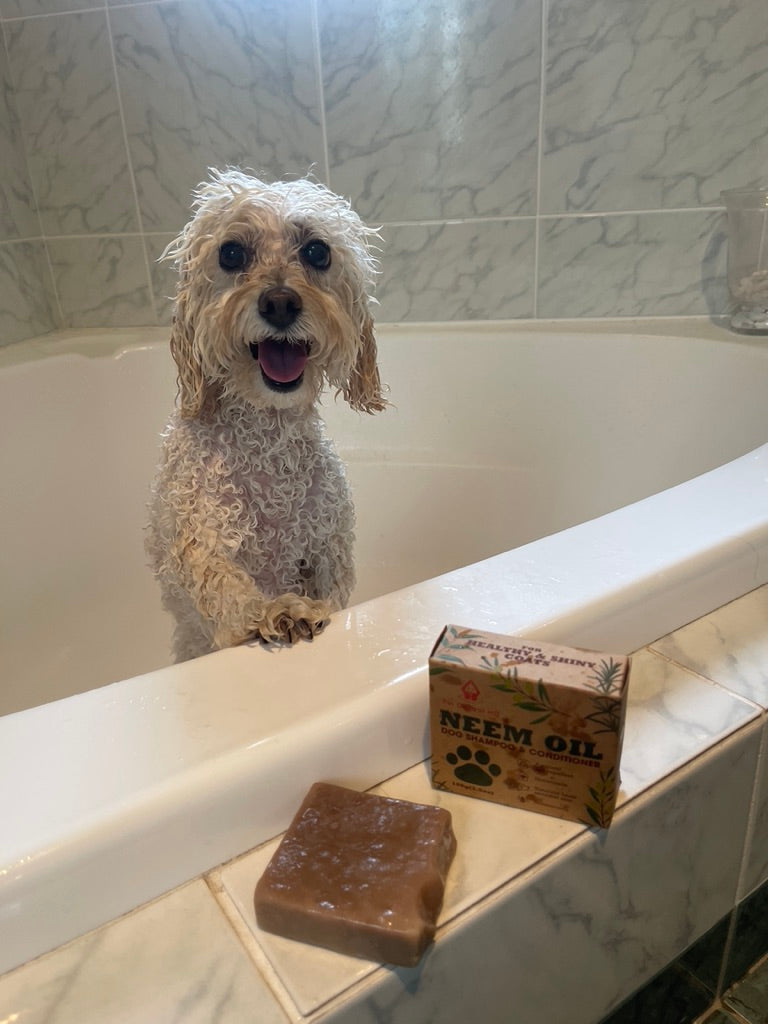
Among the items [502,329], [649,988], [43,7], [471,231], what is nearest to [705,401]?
[502,329]

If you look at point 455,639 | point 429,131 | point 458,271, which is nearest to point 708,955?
point 455,639

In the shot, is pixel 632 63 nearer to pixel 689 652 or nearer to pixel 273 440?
pixel 273 440

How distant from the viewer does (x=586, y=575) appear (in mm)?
696

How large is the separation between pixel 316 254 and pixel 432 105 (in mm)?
747

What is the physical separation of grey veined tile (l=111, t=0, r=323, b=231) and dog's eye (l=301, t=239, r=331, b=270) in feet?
2.43

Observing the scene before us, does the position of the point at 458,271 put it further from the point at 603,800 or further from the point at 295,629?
the point at 603,800

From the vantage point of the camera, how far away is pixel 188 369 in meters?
0.83

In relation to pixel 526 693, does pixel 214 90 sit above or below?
above

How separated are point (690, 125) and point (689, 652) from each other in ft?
3.40

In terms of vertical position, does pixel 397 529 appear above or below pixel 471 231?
below

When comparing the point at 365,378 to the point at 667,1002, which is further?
the point at 365,378

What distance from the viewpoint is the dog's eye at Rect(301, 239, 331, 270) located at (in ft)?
2.74

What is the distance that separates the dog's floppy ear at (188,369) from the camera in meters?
0.82

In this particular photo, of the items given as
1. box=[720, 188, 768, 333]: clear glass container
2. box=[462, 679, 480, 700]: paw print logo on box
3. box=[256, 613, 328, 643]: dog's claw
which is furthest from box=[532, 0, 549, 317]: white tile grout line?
box=[462, 679, 480, 700]: paw print logo on box
